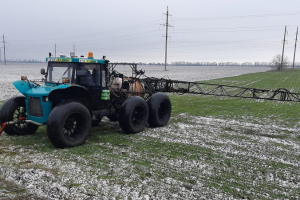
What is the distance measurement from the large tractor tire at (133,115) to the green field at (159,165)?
0.27 meters

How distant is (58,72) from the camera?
300 inches

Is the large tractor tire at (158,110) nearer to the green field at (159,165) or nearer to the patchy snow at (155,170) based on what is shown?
the green field at (159,165)

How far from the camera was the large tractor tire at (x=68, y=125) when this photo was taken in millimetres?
6297

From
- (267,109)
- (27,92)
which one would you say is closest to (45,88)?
(27,92)

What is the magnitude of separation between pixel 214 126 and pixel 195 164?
13.1ft

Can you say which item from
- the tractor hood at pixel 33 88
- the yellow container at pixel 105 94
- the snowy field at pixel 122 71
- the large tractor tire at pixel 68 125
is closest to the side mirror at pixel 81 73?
the tractor hood at pixel 33 88

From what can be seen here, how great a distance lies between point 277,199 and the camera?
4578mm

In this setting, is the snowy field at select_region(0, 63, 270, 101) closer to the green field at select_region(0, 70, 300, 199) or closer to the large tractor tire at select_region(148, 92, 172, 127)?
the large tractor tire at select_region(148, 92, 172, 127)

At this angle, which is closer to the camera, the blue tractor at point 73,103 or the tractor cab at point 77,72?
the blue tractor at point 73,103

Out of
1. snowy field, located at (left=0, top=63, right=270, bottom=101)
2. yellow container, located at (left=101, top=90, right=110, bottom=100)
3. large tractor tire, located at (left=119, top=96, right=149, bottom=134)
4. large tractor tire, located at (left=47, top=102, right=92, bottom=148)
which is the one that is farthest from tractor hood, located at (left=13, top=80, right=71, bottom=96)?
snowy field, located at (left=0, top=63, right=270, bottom=101)

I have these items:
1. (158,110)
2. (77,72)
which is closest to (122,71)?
(158,110)

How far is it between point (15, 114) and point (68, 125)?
221 centimetres

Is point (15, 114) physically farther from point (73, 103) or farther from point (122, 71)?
point (122, 71)

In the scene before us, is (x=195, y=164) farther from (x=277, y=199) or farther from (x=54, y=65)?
(x=54, y=65)
